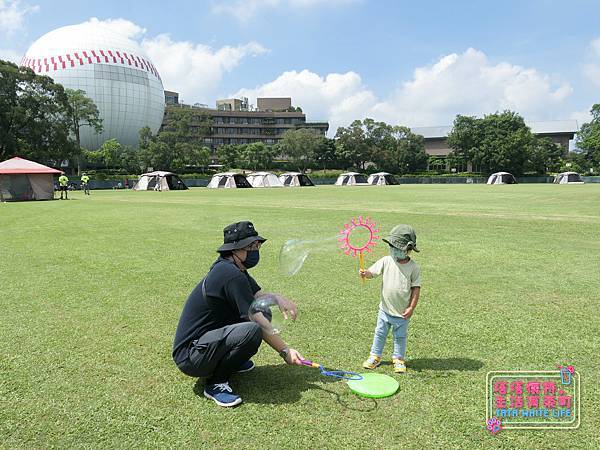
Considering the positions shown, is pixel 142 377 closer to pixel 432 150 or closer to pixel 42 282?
pixel 42 282

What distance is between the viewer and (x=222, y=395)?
328 centimetres

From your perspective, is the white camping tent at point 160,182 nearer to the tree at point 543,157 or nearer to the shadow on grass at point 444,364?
the shadow on grass at point 444,364

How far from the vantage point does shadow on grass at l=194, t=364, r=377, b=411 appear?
10.8ft

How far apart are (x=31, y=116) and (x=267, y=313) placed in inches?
1774

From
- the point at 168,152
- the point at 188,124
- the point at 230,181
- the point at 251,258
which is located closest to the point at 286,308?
the point at 251,258

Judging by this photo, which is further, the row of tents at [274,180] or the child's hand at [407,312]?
the row of tents at [274,180]

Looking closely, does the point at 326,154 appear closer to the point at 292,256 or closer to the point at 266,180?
the point at 266,180

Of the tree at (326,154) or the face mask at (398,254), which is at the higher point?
the tree at (326,154)

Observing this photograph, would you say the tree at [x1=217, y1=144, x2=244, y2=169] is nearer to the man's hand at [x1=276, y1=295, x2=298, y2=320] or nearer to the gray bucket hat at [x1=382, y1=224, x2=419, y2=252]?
the gray bucket hat at [x1=382, y1=224, x2=419, y2=252]

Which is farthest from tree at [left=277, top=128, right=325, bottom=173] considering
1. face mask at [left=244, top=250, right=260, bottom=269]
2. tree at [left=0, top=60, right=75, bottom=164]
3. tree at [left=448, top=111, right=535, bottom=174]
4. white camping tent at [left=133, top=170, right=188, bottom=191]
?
face mask at [left=244, top=250, right=260, bottom=269]

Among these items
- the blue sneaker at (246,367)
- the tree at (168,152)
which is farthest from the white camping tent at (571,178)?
the blue sneaker at (246,367)

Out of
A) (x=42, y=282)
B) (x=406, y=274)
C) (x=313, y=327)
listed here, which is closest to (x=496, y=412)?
(x=406, y=274)

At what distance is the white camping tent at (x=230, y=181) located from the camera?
5212 cm

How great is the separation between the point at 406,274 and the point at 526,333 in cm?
188
